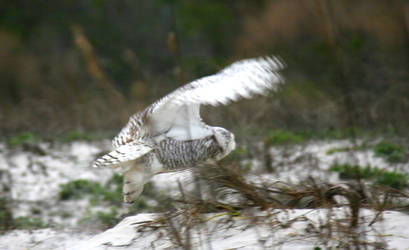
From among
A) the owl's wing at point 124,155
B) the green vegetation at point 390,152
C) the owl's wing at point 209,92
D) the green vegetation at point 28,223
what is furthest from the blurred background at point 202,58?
the green vegetation at point 28,223

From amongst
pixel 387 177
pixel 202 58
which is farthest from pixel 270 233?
pixel 202 58

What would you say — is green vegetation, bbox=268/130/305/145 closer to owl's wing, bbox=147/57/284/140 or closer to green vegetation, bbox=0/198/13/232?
owl's wing, bbox=147/57/284/140

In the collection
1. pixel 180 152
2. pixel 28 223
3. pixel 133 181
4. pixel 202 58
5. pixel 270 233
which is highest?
pixel 202 58

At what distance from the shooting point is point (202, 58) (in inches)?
526

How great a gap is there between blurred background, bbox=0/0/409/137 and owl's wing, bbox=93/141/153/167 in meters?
0.61

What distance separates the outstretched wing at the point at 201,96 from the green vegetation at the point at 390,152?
241 cm

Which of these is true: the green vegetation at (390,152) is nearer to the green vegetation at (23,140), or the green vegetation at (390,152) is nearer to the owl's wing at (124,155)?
the owl's wing at (124,155)

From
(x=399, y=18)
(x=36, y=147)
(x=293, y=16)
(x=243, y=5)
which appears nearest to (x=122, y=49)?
(x=243, y=5)

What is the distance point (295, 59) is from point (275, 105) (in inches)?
145

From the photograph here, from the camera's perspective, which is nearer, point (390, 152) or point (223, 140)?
point (223, 140)

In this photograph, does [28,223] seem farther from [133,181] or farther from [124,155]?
[124,155]

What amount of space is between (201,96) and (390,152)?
3460 millimetres

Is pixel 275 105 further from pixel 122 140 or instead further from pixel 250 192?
pixel 250 192

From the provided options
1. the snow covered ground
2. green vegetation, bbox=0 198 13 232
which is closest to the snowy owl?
the snow covered ground
